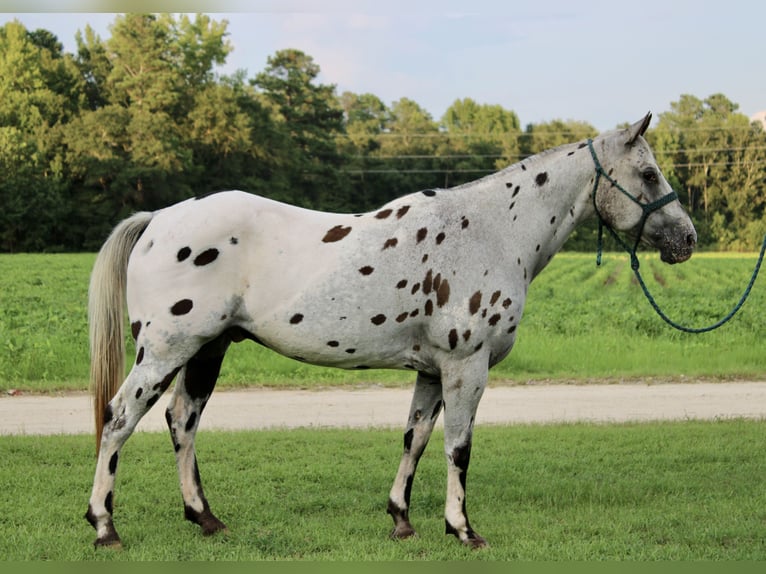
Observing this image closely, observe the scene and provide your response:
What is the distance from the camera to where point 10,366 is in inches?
468

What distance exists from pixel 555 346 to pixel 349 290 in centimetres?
912

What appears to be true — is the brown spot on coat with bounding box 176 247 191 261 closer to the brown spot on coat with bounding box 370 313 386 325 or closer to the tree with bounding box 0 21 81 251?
the brown spot on coat with bounding box 370 313 386 325

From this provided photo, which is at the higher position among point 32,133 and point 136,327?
point 32,133

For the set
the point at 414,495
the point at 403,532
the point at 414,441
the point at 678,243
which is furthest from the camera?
the point at 414,495

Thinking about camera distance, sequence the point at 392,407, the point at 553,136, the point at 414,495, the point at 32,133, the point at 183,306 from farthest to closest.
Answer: the point at 553,136 → the point at 32,133 → the point at 392,407 → the point at 414,495 → the point at 183,306

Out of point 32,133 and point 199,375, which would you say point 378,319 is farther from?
point 32,133

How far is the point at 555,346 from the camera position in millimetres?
13453

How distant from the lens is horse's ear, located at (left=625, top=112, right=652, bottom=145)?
5.07m

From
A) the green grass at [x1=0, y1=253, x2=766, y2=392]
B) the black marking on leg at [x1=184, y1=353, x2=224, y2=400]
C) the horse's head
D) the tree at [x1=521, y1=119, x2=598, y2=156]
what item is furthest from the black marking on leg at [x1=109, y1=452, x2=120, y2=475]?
the tree at [x1=521, y1=119, x2=598, y2=156]

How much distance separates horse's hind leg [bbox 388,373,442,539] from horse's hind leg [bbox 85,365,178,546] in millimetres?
1508

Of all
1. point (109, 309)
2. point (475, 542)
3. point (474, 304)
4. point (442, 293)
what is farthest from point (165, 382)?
point (475, 542)

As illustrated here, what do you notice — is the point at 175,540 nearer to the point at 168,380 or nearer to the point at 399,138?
the point at 168,380

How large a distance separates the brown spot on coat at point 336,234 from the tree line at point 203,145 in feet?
135

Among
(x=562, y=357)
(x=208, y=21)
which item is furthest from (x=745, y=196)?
(x=562, y=357)
